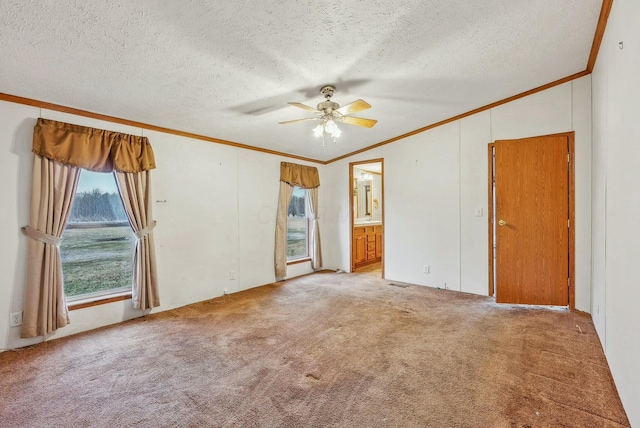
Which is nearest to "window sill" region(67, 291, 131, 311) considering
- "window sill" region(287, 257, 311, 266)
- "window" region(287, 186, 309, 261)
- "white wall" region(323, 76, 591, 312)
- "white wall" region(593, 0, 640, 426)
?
"window sill" region(287, 257, 311, 266)

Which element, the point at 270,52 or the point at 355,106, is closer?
the point at 270,52

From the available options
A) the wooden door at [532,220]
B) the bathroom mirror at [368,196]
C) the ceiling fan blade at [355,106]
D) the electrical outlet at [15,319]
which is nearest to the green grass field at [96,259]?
the electrical outlet at [15,319]

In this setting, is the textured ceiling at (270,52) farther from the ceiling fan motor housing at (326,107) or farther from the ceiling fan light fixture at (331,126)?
the ceiling fan light fixture at (331,126)

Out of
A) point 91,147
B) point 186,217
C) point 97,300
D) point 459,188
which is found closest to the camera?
point 91,147

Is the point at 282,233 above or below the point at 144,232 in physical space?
below

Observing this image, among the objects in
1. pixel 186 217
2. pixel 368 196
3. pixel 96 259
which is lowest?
pixel 96 259

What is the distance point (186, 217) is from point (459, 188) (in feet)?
12.5

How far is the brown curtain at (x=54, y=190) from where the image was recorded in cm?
254

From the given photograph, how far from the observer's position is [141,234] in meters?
3.22

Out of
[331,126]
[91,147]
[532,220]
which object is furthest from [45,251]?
[532,220]

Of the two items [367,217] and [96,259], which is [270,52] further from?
[367,217]

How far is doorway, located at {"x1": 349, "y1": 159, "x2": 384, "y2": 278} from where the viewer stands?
550 cm

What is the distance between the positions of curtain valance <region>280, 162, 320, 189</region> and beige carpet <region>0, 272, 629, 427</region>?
2394 mm

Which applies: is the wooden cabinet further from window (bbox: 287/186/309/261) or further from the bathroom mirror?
window (bbox: 287/186/309/261)
